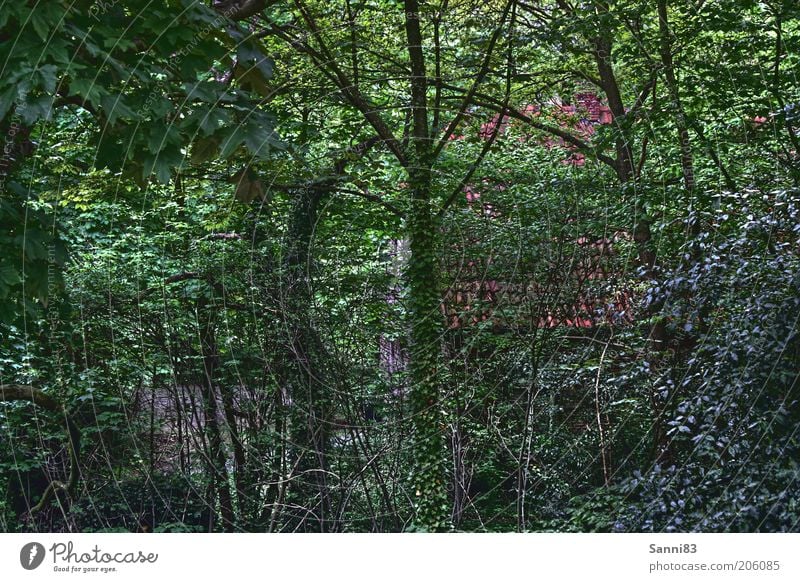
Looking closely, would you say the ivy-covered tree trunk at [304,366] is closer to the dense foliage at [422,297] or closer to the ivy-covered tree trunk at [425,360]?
the dense foliage at [422,297]

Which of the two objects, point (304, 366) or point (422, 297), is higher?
point (422, 297)

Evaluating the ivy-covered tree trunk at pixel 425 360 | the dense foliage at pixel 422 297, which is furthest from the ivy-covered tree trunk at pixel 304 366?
the ivy-covered tree trunk at pixel 425 360

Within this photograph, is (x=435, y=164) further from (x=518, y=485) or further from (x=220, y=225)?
(x=518, y=485)

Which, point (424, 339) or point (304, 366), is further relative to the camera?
point (304, 366)

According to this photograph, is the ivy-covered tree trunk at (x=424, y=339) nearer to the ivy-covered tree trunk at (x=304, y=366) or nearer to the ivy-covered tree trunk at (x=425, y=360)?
the ivy-covered tree trunk at (x=425, y=360)

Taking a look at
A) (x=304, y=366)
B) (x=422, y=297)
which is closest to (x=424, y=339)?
(x=422, y=297)

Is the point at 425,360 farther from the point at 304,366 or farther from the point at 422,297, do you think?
the point at 304,366

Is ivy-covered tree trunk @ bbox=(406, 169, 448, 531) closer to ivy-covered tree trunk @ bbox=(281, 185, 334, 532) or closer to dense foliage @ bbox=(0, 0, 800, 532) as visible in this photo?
dense foliage @ bbox=(0, 0, 800, 532)

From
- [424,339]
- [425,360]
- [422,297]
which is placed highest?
[422,297]

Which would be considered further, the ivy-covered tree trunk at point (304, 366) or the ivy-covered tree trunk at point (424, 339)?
the ivy-covered tree trunk at point (304, 366)

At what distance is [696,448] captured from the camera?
14.5 ft
